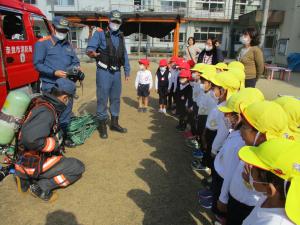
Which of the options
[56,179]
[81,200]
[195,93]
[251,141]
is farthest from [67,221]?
[195,93]

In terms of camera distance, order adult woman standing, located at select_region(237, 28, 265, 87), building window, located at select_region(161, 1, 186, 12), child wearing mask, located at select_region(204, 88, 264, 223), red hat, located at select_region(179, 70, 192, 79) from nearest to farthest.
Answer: child wearing mask, located at select_region(204, 88, 264, 223)
adult woman standing, located at select_region(237, 28, 265, 87)
red hat, located at select_region(179, 70, 192, 79)
building window, located at select_region(161, 1, 186, 12)

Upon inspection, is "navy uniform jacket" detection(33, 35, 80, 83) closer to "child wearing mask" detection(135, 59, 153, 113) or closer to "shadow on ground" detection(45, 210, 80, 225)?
"shadow on ground" detection(45, 210, 80, 225)

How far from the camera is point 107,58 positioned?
15.6 ft

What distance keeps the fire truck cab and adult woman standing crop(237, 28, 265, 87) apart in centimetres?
401

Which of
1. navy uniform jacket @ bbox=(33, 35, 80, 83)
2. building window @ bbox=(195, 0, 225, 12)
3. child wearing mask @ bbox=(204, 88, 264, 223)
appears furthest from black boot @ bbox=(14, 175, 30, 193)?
building window @ bbox=(195, 0, 225, 12)

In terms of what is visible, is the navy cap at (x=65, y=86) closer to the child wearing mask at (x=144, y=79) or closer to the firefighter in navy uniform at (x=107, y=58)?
the firefighter in navy uniform at (x=107, y=58)

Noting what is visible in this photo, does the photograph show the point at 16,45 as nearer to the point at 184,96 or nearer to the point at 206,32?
the point at 184,96

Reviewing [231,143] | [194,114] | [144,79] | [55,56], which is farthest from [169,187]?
[144,79]

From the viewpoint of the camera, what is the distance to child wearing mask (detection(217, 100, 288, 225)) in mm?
1849

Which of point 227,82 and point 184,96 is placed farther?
point 184,96

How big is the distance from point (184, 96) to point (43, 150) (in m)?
3.17

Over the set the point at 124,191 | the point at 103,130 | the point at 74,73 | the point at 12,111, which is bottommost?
the point at 124,191

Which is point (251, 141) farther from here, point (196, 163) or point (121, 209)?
point (196, 163)

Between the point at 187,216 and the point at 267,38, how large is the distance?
24.6 m
